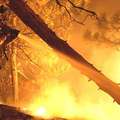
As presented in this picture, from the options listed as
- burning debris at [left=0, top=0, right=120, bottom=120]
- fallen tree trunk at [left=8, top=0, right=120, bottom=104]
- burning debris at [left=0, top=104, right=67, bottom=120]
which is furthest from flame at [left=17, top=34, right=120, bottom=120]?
fallen tree trunk at [left=8, top=0, right=120, bottom=104]

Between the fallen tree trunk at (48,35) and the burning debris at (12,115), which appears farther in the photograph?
the burning debris at (12,115)

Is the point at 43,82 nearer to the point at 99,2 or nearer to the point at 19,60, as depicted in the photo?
the point at 19,60

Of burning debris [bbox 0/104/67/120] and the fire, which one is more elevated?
the fire

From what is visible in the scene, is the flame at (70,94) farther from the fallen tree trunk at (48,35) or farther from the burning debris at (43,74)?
the fallen tree trunk at (48,35)

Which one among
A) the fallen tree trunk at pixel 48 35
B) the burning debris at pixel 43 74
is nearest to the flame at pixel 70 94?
the burning debris at pixel 43 74

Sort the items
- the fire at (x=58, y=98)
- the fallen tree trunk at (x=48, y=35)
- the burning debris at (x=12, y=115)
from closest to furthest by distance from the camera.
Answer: the fallen tree trunk at (x=48, y=35) < the burning debris at (x=12, y=115) < the fire at (x=58, y=98)

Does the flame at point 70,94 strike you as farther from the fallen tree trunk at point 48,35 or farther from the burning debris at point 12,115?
the fallen tree trunk at point 48,35

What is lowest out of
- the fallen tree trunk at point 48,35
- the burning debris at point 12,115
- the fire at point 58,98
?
the burning debris at point 12,115

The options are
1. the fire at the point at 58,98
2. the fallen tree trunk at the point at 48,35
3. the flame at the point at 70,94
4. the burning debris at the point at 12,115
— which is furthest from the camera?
the fire at the point at 58,98

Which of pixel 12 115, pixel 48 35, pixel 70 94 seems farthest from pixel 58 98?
pixel 48 35

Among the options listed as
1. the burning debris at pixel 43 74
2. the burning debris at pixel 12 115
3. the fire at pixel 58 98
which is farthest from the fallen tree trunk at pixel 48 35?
the fire at pixel 58 98

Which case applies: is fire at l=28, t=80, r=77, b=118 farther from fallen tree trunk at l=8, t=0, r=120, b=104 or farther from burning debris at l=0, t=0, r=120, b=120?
fallen tree trunk at l=8, t=0, r=120, b=104

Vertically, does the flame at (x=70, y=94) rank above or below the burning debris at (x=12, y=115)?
above

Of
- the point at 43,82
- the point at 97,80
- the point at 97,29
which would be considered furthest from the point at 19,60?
the point at 97,80
